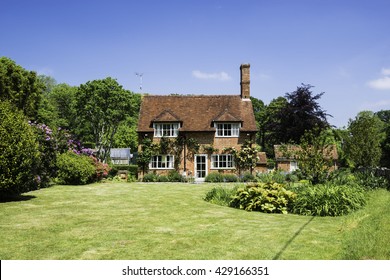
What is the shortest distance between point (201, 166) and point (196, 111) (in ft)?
19.2

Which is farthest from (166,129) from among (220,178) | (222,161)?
(220,178)

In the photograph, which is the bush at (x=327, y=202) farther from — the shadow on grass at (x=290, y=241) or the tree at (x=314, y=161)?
the tree at (x=314, y=161)

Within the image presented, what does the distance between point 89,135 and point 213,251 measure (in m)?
55.4

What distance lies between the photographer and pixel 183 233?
985cm

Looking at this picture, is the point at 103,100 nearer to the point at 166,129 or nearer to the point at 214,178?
the point at 166,129

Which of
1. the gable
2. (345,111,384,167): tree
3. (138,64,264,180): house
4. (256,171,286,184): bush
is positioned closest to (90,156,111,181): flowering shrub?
(138,64,264,180): house

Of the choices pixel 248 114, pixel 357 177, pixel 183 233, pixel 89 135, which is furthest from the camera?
pixel 89 135

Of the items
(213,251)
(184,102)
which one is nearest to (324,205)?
(213,251)

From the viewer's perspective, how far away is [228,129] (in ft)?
111

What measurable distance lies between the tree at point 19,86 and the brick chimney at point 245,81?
2202 centimetres

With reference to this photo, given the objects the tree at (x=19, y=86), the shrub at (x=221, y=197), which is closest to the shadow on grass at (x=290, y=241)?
the shrub at (x=221, y=197)

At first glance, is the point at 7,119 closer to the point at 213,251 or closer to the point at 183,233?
the point at 183,233

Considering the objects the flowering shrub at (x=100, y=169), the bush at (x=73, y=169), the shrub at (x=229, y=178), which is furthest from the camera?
the shrub at (x=229, y=178)

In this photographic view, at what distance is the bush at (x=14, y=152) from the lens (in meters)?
15.2
